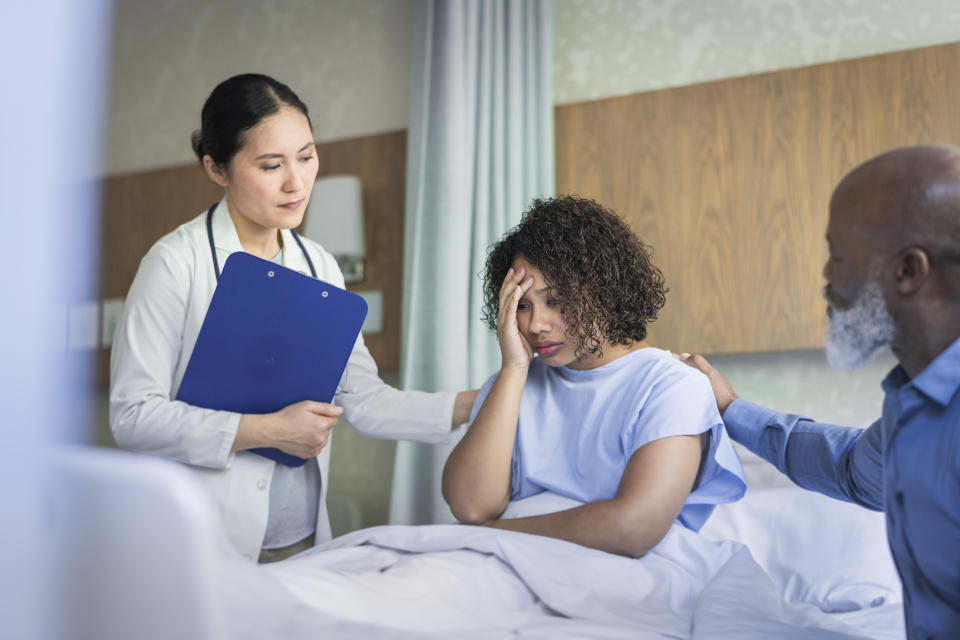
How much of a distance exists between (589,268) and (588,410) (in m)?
0.28

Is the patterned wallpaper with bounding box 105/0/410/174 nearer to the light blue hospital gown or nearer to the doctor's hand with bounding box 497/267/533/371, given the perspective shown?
the doctor's hand with bounding box 497/267/533/371

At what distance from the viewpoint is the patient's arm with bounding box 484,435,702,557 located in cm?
131

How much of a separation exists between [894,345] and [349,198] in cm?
221

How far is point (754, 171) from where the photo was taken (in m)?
2.36

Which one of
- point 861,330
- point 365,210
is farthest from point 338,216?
point 861,330

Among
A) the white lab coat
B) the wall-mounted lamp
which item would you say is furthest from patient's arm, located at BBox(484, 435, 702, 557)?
the wall-mounted lamp

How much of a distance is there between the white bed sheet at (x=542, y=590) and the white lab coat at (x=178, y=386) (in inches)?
10.6

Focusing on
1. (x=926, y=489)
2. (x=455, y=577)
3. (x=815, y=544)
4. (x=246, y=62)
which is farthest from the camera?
(x=246, y=62)

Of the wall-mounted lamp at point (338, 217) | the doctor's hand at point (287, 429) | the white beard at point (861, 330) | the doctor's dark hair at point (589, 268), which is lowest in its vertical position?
the doctor's hand at point (287, 429)

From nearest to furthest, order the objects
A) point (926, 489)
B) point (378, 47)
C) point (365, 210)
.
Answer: point (926, 489) → point (365, 210) → point (378, 47)

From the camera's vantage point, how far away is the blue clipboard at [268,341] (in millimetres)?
1446

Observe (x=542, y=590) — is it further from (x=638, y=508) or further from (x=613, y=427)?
(x=613, y=427)

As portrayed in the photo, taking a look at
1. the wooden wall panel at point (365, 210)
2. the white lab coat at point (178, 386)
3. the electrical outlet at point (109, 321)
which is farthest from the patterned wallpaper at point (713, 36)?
the electrical outlet at point (109, 321)

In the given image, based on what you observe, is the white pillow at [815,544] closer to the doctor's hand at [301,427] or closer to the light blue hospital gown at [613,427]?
the light blue hospital gown at [613,427]
